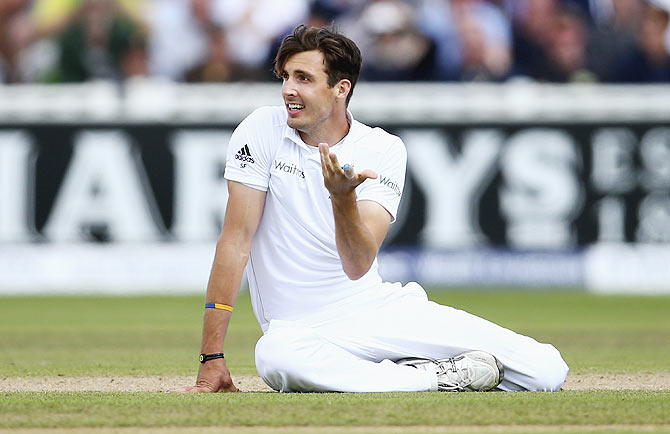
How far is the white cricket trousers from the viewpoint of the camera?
5.40 meters

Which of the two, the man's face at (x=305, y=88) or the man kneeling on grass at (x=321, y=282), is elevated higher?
the man's face at (x=305, y=88)

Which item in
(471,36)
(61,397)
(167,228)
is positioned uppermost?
(471,36)

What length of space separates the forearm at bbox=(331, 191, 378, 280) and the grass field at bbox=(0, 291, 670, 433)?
0.55 meters

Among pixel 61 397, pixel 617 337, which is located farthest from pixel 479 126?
pixel 61 397

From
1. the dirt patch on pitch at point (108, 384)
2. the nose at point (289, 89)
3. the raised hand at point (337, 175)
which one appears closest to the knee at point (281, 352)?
the dirt patch on pitch at point (108, 384)

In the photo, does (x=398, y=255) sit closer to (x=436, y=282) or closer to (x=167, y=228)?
(x=436, y=282)

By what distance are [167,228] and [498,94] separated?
4.16m

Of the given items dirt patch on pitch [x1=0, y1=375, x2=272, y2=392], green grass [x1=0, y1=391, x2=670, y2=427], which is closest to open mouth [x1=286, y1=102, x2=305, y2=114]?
green grass [x1=0, y1=391, x2=670, y2=427]

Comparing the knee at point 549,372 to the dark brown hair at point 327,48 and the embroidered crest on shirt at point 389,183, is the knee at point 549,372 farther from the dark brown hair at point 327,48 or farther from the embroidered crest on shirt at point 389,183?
the dark brown hair at point 327,48

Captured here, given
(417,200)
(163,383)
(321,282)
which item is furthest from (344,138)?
(417,200)

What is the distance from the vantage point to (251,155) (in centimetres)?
559

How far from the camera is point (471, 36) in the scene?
48.8 ft

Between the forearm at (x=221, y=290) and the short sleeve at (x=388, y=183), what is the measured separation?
1.99 ft

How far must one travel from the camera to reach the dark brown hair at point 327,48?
216 inches
